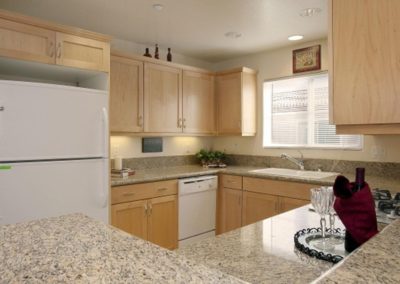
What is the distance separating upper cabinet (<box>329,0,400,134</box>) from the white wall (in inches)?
84.3

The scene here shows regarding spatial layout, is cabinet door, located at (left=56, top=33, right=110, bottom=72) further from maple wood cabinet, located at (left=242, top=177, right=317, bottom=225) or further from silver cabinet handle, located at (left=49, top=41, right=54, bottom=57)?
maple wood cabinet, located at (left=242, top=177, right=317, bottom=225)

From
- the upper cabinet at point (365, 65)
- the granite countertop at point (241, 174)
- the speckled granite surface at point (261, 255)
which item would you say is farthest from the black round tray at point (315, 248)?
the granite countertop at point (241, 174)

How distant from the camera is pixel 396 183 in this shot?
8.57 ft

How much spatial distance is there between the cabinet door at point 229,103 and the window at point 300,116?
397 mm

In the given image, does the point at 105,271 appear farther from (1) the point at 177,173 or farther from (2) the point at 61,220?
(1) the point at 177,173

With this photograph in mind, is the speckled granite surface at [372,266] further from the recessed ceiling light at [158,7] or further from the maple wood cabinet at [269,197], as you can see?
the recessed ceiling light at [158,7]

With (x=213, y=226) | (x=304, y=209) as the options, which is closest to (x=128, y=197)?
(x=213, y=226)

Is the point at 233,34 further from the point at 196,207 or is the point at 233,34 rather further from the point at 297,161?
the point at 196,207

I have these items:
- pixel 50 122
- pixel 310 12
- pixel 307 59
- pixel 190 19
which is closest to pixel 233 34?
pixel 190 19

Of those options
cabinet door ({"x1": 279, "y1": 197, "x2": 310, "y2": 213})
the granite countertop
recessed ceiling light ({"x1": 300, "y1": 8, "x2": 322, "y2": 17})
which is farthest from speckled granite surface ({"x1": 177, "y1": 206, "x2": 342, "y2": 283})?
recessed ceiling light ({"x1": 300, "y1": 8, "x2": 322, "y2": 17})

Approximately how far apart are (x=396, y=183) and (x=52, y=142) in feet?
9.42

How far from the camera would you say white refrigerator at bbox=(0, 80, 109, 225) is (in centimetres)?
199

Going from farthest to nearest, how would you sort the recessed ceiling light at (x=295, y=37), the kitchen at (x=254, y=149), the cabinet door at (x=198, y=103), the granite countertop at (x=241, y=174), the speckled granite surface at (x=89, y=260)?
the cabinet door at (x=198, y=103) → the recessed ceiling light at (x=295, y=37) → the kitchen at (x=254, y=149) → the granite countertop at (x=241, y=174) → the speckled granite surface at (x=89, y=260)

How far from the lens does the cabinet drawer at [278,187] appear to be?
2.84 m
